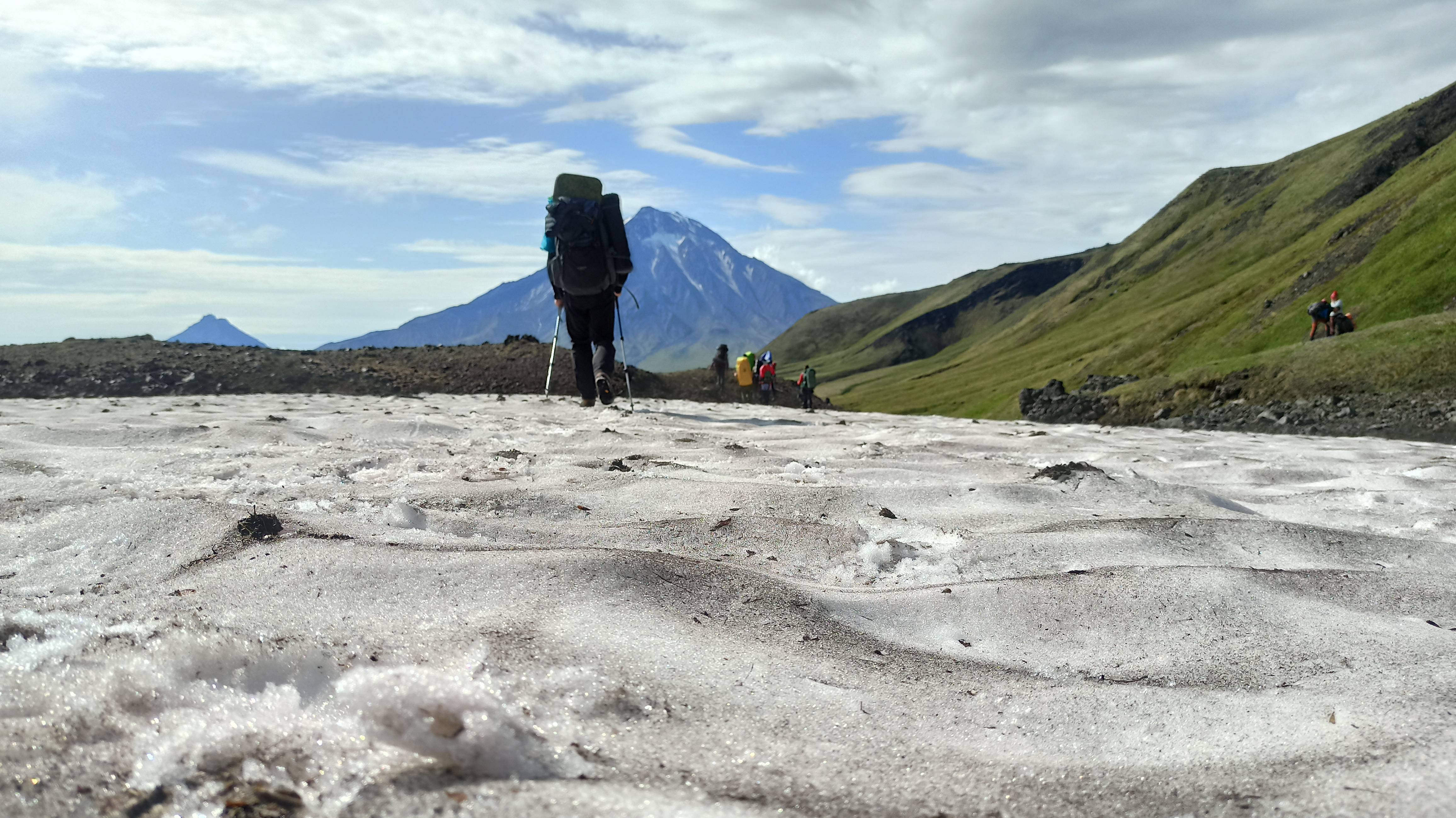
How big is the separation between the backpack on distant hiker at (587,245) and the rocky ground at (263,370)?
17.2 feet

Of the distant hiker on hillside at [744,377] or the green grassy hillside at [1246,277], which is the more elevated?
the green grassy hillside at [1246,277]

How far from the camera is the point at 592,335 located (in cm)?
1302

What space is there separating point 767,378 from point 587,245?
20.2 meters

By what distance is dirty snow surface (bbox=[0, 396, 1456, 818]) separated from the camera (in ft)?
6.06

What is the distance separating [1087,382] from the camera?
44.6 meters

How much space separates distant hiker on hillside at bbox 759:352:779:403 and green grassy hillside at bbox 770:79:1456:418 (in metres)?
14.5

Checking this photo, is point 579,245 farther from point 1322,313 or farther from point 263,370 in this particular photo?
point 1322,313

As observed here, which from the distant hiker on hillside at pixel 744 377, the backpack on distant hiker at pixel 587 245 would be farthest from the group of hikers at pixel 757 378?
the backpack on distant hiker at pixel 587 245

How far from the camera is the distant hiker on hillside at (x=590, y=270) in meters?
12.1

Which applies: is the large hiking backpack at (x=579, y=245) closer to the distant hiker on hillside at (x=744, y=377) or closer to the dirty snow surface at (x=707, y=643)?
the dirty snow surface at (x=707, y=643)

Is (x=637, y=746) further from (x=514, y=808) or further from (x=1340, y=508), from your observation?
(x=1340, y=508)

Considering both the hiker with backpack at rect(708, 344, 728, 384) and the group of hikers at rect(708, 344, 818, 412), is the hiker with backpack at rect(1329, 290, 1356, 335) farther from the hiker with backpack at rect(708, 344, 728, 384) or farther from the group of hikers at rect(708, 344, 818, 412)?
the hiker with backpack at rect(708, 344, 728, 384)

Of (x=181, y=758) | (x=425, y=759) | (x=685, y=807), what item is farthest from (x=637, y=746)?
(x=181, y=758)

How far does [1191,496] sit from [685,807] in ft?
15.2
